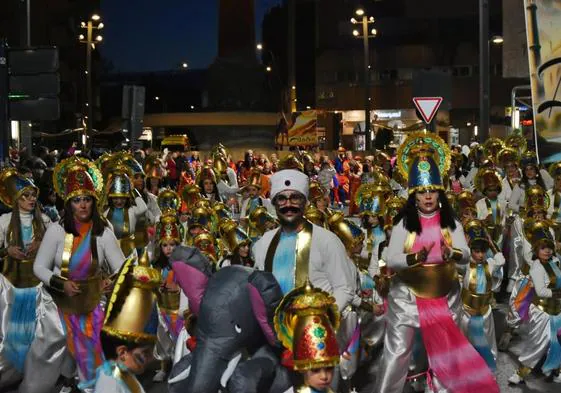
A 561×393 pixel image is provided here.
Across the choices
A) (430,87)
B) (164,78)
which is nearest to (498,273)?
(430,87)

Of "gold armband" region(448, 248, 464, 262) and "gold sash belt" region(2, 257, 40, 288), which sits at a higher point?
"gold armband" region(448, 248, 464, 262)

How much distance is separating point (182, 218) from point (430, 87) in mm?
4653

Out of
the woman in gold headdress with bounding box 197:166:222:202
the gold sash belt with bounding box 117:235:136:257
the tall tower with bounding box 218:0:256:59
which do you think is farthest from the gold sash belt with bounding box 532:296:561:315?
the tall tower with bounding box 218:0:256:59

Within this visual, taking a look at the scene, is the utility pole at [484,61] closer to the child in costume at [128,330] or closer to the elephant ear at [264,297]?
the elephant ear at [264,297]

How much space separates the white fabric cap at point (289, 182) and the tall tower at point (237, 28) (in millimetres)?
56706

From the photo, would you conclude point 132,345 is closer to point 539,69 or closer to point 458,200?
point 458,200

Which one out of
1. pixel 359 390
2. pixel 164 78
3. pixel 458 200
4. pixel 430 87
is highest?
pixel 164 78

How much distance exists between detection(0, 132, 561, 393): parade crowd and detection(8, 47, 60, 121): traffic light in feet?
2.59

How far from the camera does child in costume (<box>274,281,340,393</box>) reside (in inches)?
166

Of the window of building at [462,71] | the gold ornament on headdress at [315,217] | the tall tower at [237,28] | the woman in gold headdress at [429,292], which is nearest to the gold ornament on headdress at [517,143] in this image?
the gold ornament on headdress at [315,217]

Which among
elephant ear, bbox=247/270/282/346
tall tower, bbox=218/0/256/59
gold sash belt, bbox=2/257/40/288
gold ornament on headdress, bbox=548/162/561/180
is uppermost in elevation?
tall tower, bbox=218/0/256/59

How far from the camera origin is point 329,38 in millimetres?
70062

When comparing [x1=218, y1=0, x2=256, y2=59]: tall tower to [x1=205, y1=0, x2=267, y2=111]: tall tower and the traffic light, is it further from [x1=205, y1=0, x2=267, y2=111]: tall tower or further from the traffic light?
the traffic light

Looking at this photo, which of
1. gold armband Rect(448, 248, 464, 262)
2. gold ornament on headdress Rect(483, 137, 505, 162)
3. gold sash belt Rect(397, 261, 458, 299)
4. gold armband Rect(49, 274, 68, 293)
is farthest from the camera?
gold ornament on headdress Rect(483, 137, 505, 162)
